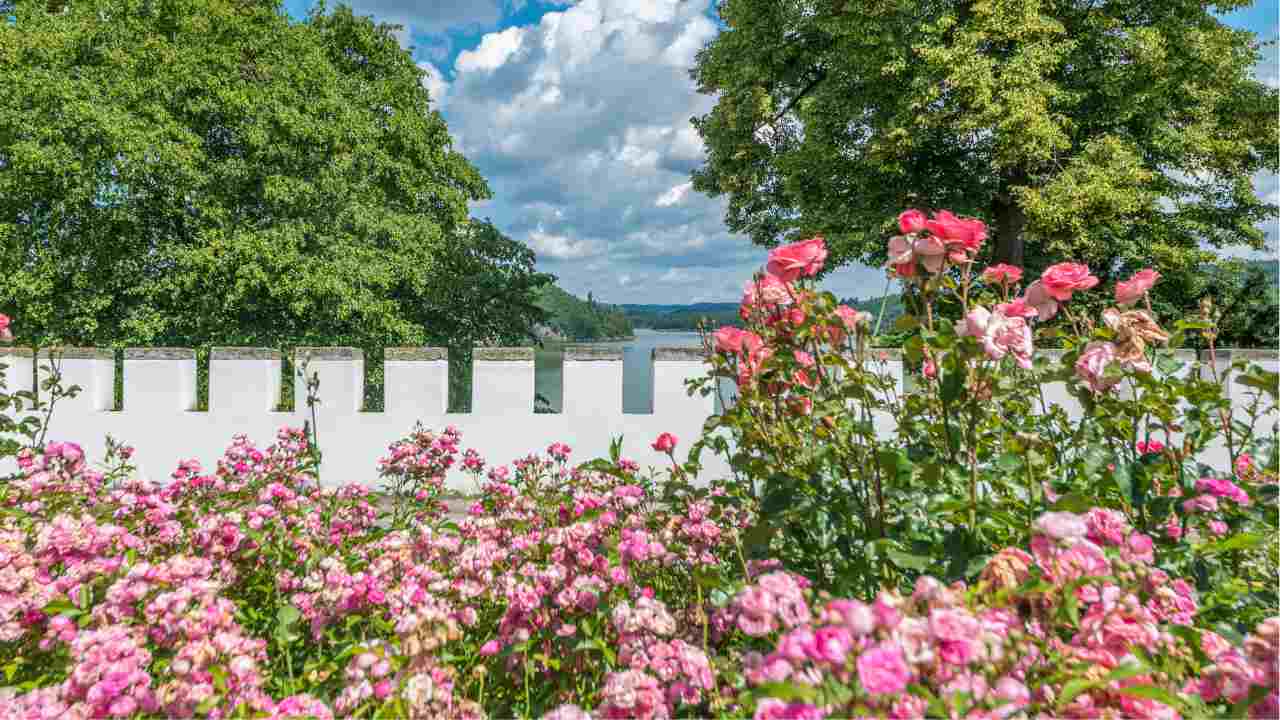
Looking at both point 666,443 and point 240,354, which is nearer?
point 666,443

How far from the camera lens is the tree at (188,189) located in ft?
36.1

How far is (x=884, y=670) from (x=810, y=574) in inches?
38.2

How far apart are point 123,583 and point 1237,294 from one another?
1802 cm

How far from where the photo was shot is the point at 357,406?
5.26 meters

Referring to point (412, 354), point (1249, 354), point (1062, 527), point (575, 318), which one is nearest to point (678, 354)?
point (412, 354)

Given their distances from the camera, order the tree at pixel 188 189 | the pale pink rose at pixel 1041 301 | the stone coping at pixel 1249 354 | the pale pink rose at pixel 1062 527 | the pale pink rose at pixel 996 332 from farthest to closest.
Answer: the tree at pixel 188 189 < the stone coping at pixel 1249 354 < the pale pink rose at pixel 1041 301 < the pale pink rose at pixel 996 332 < the pale pink rose at pixel 1062 527

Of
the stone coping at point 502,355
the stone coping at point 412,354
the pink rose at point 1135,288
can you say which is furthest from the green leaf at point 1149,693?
the stone coping at point 412,354

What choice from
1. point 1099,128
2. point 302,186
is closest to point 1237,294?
point 1099,128

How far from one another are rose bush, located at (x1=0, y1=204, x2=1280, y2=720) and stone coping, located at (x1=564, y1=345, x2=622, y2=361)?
9.19 feet

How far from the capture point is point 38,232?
12.1 m

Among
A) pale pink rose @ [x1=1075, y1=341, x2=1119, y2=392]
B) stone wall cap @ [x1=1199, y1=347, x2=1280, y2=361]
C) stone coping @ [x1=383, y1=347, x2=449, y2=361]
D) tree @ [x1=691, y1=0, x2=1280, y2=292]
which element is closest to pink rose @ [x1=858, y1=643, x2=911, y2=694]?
pale pink rose @ [x1=1075, y1=341, x2=1119, y2=392]

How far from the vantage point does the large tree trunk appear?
11.7 metres

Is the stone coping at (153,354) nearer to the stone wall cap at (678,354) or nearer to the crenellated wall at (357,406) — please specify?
the crenellated wall at (357,406)

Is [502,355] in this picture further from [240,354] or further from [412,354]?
[240,354]
